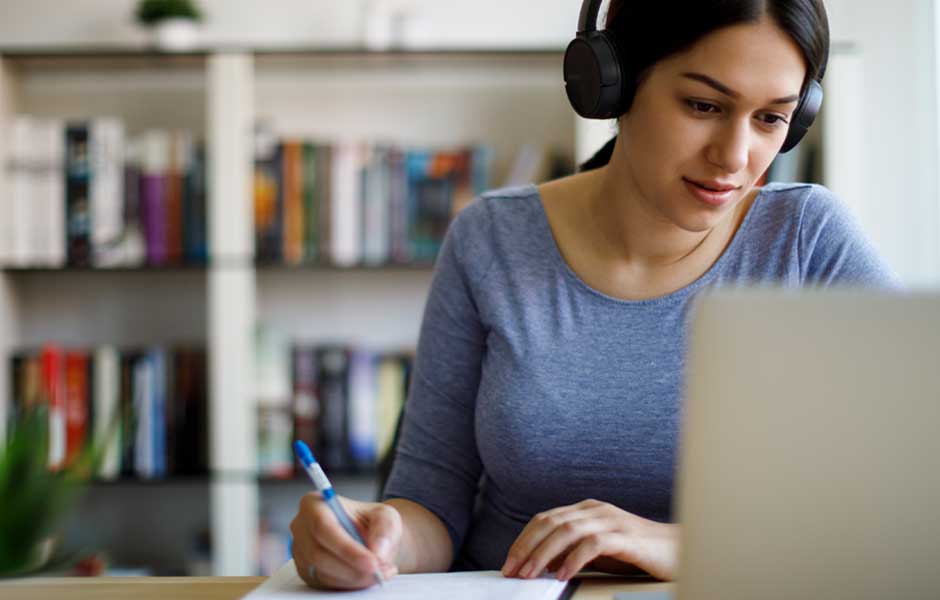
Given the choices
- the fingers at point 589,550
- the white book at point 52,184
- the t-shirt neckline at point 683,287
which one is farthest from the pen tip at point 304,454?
the white book at point 52,184

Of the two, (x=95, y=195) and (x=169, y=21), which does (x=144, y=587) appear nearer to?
(x=95, y=195)

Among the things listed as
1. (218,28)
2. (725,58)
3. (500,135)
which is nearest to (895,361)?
(725,58)

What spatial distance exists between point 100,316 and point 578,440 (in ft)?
6.27

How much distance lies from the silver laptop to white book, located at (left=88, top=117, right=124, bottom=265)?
2154 mm

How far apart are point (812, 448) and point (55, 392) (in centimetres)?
224

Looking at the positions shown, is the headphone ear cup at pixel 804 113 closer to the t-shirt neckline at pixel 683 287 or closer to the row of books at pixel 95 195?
the t-shirt neckline at pixel 683 287

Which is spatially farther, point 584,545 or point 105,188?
point 105,188

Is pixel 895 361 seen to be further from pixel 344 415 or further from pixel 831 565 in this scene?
pixel 344 415

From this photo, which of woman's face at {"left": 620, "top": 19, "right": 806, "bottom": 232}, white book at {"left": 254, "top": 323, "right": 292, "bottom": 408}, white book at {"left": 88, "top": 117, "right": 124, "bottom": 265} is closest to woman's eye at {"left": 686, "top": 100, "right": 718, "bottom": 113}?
woman's face at {"left": 620, "top": 19, "right": 806, "bottom": 232}

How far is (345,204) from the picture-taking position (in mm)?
2418

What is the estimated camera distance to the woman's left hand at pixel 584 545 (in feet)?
2.61

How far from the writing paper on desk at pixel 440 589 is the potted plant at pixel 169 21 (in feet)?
6.18

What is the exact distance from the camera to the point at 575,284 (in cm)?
113

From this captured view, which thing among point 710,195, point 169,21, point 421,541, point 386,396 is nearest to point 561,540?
point 421,541
